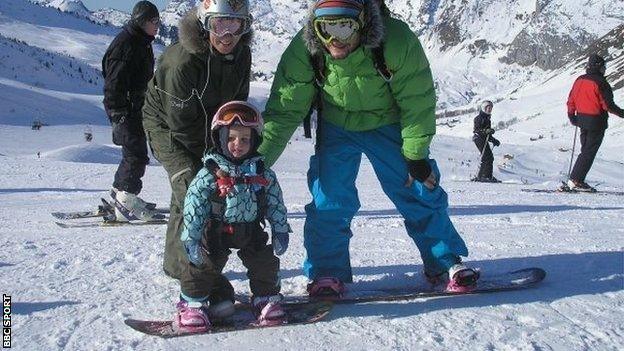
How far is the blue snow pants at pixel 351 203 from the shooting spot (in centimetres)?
391

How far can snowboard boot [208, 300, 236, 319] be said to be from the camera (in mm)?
3428

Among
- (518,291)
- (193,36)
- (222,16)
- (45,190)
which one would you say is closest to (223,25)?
(222,16)

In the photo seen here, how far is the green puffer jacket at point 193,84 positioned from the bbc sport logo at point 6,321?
1.25 metres

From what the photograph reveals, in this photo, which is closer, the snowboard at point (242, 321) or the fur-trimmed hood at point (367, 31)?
the snowboard at point (242, 321)

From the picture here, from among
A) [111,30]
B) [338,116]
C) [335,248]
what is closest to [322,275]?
[335,248]

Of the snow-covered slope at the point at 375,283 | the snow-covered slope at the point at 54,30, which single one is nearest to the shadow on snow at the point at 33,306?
the snow-covered slope at the point at 375,283

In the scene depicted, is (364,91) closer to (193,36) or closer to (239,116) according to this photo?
(239,116)

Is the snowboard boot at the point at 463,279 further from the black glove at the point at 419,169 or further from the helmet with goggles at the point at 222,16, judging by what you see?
the helmet with goggles at the point at 222,16

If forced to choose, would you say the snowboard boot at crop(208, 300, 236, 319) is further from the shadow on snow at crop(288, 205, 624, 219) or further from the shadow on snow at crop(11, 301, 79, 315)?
the shadow on snow at crop(288, 205, 624, 219)

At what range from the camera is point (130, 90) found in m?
6.18

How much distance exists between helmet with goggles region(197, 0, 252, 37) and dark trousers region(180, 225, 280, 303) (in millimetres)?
1142

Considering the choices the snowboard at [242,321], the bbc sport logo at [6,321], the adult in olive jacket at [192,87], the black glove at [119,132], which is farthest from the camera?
the black glove at [119,132]

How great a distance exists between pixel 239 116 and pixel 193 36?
2.20 ft

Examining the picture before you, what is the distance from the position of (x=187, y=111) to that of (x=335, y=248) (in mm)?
1247
